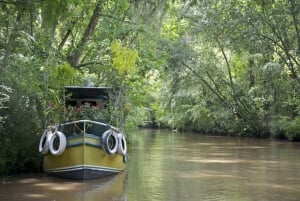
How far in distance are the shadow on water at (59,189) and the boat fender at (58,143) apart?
2.52 ft

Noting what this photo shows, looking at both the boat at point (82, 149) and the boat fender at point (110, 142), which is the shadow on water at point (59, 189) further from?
the boat fender at point (110, 142)

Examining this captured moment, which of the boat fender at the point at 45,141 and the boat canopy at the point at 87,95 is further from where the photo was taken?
the boat canopy at the point at 87,95

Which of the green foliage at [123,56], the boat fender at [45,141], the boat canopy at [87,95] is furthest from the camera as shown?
the boat canopy at [87,95]

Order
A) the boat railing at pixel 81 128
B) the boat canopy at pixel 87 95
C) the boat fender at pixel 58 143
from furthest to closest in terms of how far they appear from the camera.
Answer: the boat canopy at pixel 87 95 < the boat railing at pixel 81 128 < the boat fender at pixel 58 143

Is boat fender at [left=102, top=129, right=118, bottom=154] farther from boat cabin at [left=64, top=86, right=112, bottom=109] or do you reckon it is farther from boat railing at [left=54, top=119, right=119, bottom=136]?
boat cabin at [left=64, top=86, right=112, bottom=109]

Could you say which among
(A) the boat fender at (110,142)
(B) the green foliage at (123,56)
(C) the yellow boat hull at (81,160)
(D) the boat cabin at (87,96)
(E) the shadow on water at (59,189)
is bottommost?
(E) the shadow on water at (59,189)

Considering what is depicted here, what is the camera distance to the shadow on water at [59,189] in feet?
34.6

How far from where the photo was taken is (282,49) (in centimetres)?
2855

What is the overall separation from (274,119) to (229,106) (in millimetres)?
5041

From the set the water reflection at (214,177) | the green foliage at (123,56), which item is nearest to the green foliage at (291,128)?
the water reflection at (214,177)

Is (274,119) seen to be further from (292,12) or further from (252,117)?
(292,12)

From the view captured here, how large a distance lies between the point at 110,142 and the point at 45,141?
1.69m

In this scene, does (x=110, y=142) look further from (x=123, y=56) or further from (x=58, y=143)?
(x=123, y=56)

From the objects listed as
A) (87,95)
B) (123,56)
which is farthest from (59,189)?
(87,95)
